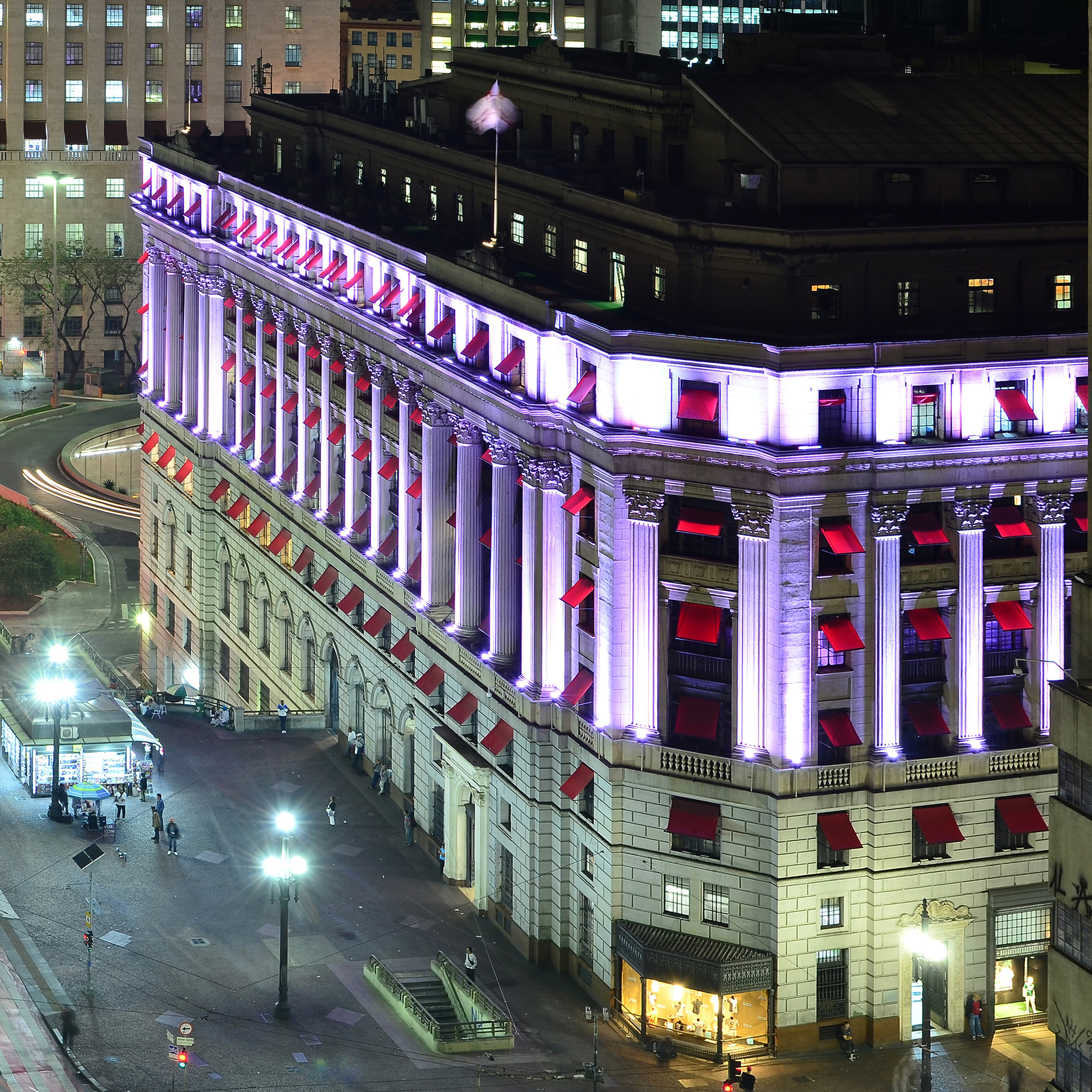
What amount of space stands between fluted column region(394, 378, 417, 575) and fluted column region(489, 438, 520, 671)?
12235mm

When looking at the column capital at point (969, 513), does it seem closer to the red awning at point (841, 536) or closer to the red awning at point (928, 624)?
the red awning at point (928, 624)

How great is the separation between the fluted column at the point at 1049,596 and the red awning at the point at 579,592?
1630cm

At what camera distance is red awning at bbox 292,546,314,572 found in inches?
5128

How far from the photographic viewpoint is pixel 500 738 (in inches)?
4055

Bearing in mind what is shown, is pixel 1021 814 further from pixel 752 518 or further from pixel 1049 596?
pixel 752 518

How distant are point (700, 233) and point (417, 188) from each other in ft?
117

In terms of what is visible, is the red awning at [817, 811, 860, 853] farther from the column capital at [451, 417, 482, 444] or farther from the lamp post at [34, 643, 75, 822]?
the lamp post at [34, 643, 75, 822]

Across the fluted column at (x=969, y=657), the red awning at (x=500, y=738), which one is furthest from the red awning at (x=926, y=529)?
the red awning at (x=500, y=738)

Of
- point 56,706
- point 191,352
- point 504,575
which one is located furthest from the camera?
point 191,352

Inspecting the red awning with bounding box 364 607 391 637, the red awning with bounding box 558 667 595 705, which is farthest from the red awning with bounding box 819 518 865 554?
the red awning with bounding box 364 607 391 637

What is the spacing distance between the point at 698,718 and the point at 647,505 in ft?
25.7

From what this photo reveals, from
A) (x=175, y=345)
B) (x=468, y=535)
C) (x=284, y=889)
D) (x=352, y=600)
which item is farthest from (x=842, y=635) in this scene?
(x=175, y=345)

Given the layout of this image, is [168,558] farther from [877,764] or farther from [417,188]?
[877,764]

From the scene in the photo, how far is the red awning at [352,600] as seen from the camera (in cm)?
12331
